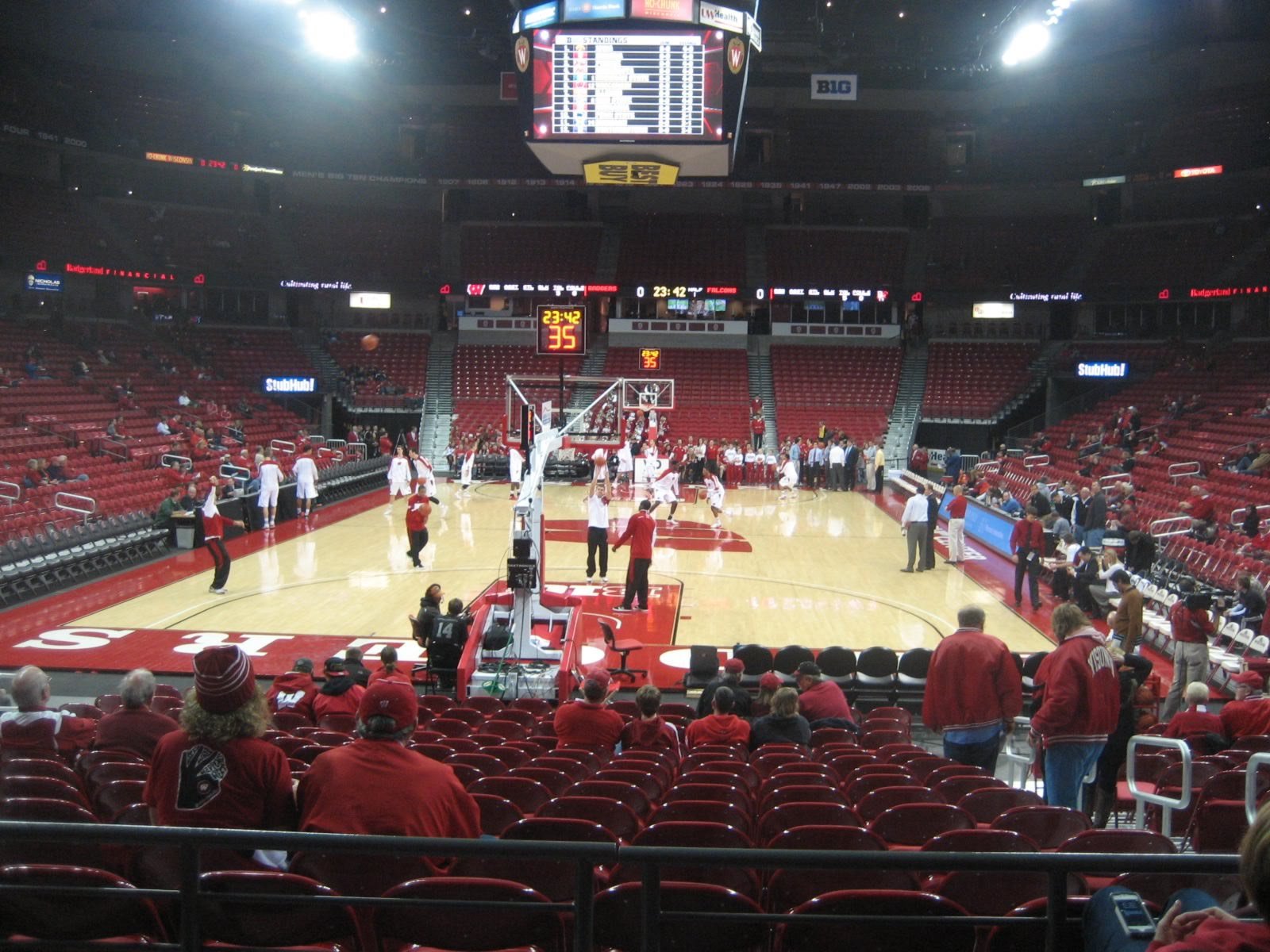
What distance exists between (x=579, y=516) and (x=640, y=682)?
42.4 ft

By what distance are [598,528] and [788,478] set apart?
1373cm

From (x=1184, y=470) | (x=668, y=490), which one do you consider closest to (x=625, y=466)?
(x=668, y=490)

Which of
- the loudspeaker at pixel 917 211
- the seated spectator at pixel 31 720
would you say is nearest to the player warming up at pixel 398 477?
the seated spectator at pixel 31 720

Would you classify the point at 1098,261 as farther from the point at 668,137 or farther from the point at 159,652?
the point at 159,652

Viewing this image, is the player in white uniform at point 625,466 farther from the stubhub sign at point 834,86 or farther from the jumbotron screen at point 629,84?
the jumbotron screen at point 629,84

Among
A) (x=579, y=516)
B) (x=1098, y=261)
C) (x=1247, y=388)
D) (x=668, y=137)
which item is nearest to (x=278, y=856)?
(x=668, y=137)

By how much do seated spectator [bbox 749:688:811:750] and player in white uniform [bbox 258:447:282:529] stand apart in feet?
54.0

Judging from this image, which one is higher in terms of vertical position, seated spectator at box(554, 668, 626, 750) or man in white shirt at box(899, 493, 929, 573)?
man in white shirt at box(899, 493, 929, 573)

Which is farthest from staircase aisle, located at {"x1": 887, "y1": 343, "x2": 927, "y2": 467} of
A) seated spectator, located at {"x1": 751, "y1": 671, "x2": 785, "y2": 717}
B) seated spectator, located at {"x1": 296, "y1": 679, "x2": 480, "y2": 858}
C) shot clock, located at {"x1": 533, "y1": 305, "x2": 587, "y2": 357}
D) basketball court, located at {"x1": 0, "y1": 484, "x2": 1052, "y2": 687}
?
seated spectator, located at {"x1": 296, "y1": 679, "x2": 480, "y2": 858}

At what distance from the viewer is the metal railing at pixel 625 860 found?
2.47 metres

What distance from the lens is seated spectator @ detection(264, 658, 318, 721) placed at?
825cm

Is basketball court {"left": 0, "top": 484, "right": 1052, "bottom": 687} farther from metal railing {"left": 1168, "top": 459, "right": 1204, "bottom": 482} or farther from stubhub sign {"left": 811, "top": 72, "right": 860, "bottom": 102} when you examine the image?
stubhub sign {"left": 811, "top": 72, "right": 860, "bottom": 102}

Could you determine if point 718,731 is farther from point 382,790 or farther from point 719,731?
point 382,790

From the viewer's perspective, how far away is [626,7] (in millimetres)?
15164
